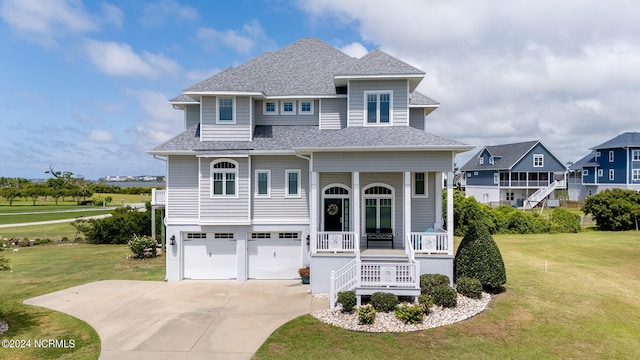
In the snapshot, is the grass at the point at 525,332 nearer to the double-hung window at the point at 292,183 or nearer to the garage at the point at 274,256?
the garage at the point at 274,256

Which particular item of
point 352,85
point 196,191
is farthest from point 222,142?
point 352,85

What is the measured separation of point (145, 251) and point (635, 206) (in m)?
37.1

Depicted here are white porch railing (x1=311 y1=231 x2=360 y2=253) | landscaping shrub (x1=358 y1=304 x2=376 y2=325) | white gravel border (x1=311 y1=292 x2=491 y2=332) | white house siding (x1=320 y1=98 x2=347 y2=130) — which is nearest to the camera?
white gravel border (x1=311 y1=292 x2=491 y2=332)

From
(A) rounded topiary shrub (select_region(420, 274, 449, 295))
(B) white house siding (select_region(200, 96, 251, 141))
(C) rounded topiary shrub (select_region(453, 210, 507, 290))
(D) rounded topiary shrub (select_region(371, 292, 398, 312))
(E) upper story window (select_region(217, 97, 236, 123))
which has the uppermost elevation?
(E) upper story window (select_region(217, 97, 236, 123))

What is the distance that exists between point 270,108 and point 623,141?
52.8 m

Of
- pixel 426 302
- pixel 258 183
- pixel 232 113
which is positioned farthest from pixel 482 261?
pixel 232 113

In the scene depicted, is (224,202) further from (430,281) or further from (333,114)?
(430,281)

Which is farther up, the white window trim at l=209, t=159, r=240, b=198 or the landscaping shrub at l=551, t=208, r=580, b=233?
the white window trim at l=209, t=159, r=240, b=198

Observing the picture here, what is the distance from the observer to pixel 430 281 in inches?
459

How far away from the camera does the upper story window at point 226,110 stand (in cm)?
1517

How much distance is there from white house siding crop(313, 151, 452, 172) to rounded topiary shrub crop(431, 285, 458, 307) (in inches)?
171

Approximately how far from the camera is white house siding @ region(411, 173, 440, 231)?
14859mm

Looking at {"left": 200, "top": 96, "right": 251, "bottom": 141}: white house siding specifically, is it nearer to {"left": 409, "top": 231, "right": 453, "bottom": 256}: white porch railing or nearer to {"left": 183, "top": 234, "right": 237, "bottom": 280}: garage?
{"left": 183, "top": 234, "right": 237, "bottom": 280}: garage

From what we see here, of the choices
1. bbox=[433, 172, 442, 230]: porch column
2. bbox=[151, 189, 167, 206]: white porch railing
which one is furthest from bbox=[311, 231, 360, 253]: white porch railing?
bbox=[151, 189, 167, 206]: white porch railing
